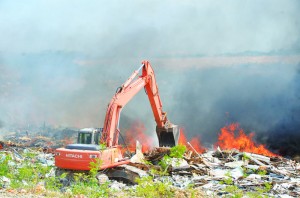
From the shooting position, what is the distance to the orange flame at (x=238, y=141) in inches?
1027

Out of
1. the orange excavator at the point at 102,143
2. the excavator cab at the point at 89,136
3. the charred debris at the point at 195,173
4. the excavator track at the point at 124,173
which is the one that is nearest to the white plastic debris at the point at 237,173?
the charred debris at the point at 195,173

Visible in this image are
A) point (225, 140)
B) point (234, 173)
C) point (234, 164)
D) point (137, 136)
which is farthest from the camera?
point (137, 136)

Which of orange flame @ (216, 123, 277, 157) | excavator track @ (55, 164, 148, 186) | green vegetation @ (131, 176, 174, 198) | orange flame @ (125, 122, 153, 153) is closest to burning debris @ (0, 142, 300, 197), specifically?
excavator track @ (55, 164, 148, 186)

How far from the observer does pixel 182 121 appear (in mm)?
32562

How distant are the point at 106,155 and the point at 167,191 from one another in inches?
219

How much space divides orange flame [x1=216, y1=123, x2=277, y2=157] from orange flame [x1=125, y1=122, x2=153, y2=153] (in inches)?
199

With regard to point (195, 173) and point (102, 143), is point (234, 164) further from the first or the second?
point (102, 143)

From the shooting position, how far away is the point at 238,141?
2709 cm

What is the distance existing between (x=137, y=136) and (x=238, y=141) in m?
6.97

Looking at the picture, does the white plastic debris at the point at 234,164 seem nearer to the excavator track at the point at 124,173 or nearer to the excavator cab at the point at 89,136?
the excavator track at the point at 124,173

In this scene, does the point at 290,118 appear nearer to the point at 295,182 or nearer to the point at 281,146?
the point at 281,146

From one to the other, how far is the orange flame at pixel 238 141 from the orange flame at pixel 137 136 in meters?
5.06

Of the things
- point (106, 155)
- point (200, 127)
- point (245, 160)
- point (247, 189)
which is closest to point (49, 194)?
point (106, 155)

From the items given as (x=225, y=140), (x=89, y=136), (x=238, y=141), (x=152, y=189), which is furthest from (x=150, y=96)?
(x=152, y=189)
